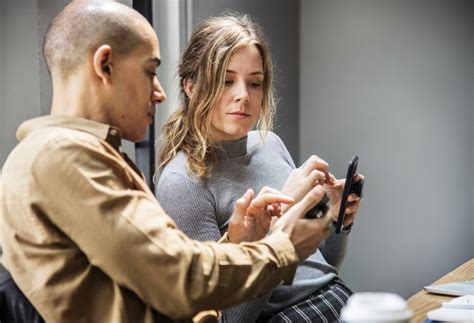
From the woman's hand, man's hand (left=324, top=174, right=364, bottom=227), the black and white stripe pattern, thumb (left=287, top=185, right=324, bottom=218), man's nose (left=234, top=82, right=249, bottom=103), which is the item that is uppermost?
man's nose (left=234, top=82, right=249, bottom=103)

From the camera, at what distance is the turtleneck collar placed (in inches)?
82.7

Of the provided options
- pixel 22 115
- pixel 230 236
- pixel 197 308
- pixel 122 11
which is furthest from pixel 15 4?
pixel 197 308

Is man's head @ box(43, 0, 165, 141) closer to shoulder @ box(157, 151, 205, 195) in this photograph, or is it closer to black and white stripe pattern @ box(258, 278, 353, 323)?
shoulder @ box(157, 151, 205, 195)

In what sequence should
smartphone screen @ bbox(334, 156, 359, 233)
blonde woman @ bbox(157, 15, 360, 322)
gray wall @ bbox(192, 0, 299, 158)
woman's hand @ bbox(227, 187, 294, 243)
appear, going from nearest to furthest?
1. woman's hand @ bbox(227, 187, 294, 243)
2. smartphone screen @ bbox(334, 156, 359, 233)
3. blonde woman @ bbox(157, 15, 360, 322)
4. gray wall @ bbox(192, 0, 299, 158)

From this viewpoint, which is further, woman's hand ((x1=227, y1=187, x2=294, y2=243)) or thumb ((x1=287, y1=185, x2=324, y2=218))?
woman's hand ((x1=227, y1=187, x2=294, y2=243))

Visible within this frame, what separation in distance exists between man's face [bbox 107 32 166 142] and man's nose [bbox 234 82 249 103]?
64 centimetres

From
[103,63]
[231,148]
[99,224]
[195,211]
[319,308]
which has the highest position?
[103,63]

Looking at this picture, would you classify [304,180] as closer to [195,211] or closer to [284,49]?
[195,211]

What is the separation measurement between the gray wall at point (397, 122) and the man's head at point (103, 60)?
2.46m

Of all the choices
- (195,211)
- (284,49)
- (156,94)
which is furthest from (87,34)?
(284,49)

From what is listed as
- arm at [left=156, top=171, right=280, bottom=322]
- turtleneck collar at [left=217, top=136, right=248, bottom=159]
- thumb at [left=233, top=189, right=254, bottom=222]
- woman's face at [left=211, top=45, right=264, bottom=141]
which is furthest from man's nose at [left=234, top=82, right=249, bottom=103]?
thumb at [left=233, top=189, right=254, bottom=222]

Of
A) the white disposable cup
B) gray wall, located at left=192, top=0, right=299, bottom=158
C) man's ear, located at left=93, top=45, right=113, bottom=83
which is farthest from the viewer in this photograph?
gray wall, located at left=192, top=0, right=299, bottom=158

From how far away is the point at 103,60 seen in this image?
130 centimetres

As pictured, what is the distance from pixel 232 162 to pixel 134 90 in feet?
2.59
